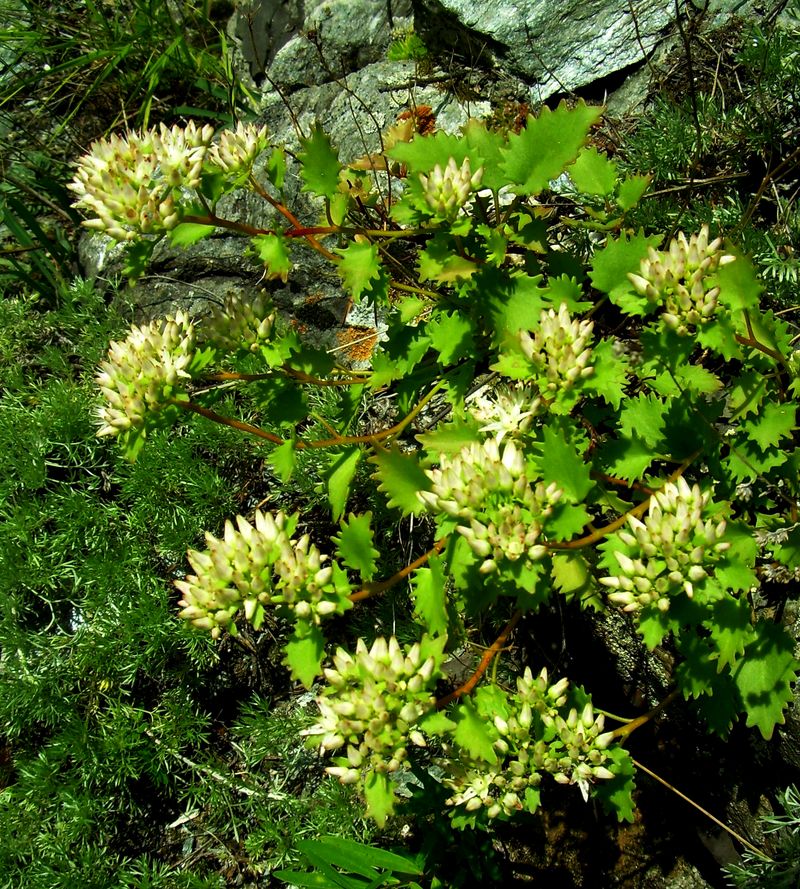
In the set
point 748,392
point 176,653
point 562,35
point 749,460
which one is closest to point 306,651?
point 749,460

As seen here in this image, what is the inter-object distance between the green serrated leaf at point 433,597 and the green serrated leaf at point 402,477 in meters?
0.18

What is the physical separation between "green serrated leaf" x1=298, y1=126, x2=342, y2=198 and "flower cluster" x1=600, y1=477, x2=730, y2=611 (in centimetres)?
131

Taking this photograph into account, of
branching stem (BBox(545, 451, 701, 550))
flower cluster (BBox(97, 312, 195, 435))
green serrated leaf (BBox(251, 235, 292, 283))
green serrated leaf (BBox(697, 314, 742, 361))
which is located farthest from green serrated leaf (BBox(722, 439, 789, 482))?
flower cluster (BBox(97, 312, 195, 435))

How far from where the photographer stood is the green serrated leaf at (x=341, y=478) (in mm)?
2412

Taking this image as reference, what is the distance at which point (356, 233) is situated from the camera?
7.99 feet

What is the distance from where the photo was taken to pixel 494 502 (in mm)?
1771

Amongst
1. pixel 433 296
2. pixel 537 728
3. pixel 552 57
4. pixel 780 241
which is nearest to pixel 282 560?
pixel 537 728

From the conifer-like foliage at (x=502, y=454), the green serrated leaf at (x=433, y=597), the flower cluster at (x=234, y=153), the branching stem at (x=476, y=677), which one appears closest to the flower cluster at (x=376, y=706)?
the conifer-like foliage at (x=502, y=454)

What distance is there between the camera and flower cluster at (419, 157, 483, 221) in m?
2.02

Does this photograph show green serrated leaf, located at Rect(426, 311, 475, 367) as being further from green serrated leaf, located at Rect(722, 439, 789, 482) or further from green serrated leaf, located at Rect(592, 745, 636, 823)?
green serrated leaf, located at Rect(592, 745, 636, 823)

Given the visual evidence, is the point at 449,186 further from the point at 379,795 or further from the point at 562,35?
the point at 562,35

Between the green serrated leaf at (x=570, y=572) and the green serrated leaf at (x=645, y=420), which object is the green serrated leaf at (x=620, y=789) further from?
the green serrated leaf at (x=645, y=420)

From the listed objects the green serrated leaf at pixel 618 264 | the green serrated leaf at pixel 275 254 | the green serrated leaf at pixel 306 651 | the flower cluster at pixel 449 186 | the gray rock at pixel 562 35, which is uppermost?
the gray rock at pixel 562 35

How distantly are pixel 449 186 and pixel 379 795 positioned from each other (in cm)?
153
